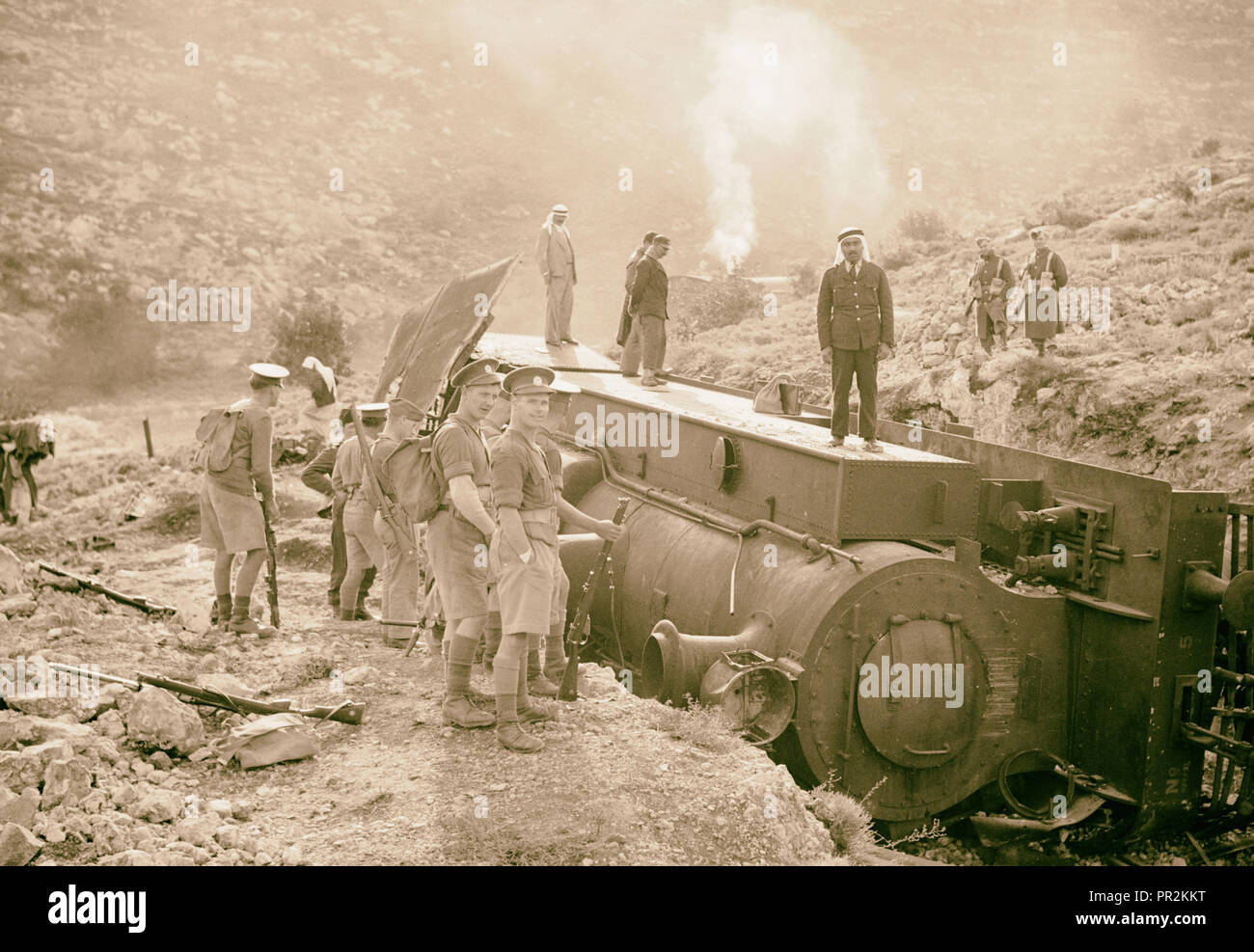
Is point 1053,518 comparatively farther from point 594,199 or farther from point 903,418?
point 594,199

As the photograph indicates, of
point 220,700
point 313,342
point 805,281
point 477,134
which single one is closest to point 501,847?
point 220,700

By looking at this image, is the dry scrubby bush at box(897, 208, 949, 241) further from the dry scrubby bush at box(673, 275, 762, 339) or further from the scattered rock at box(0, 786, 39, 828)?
the scattered rock at box(0, 786, 39, 828)

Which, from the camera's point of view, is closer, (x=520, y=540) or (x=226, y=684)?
(x=520, y=540)

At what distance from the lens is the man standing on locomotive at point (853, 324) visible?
958 centimetres

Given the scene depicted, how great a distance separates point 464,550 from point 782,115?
59378mm

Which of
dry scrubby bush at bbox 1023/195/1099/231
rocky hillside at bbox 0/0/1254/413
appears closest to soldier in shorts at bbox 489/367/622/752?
dry scrubby bush at bbox 1023/195/1099/231

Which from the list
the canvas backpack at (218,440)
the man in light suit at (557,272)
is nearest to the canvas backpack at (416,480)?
the canvas backpack at (218,440)

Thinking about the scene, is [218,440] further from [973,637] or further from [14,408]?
[14,408]

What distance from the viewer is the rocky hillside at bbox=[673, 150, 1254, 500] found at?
15906 millimetres

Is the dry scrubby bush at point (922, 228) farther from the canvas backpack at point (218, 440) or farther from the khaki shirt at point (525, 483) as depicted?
the khaki shirt at point (525, 483)

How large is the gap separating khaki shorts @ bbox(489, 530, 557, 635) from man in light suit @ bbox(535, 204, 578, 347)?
9.25m

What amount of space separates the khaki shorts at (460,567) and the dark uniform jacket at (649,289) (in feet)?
20.7

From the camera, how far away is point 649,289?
13.5 m

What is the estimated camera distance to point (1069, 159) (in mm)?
60125
